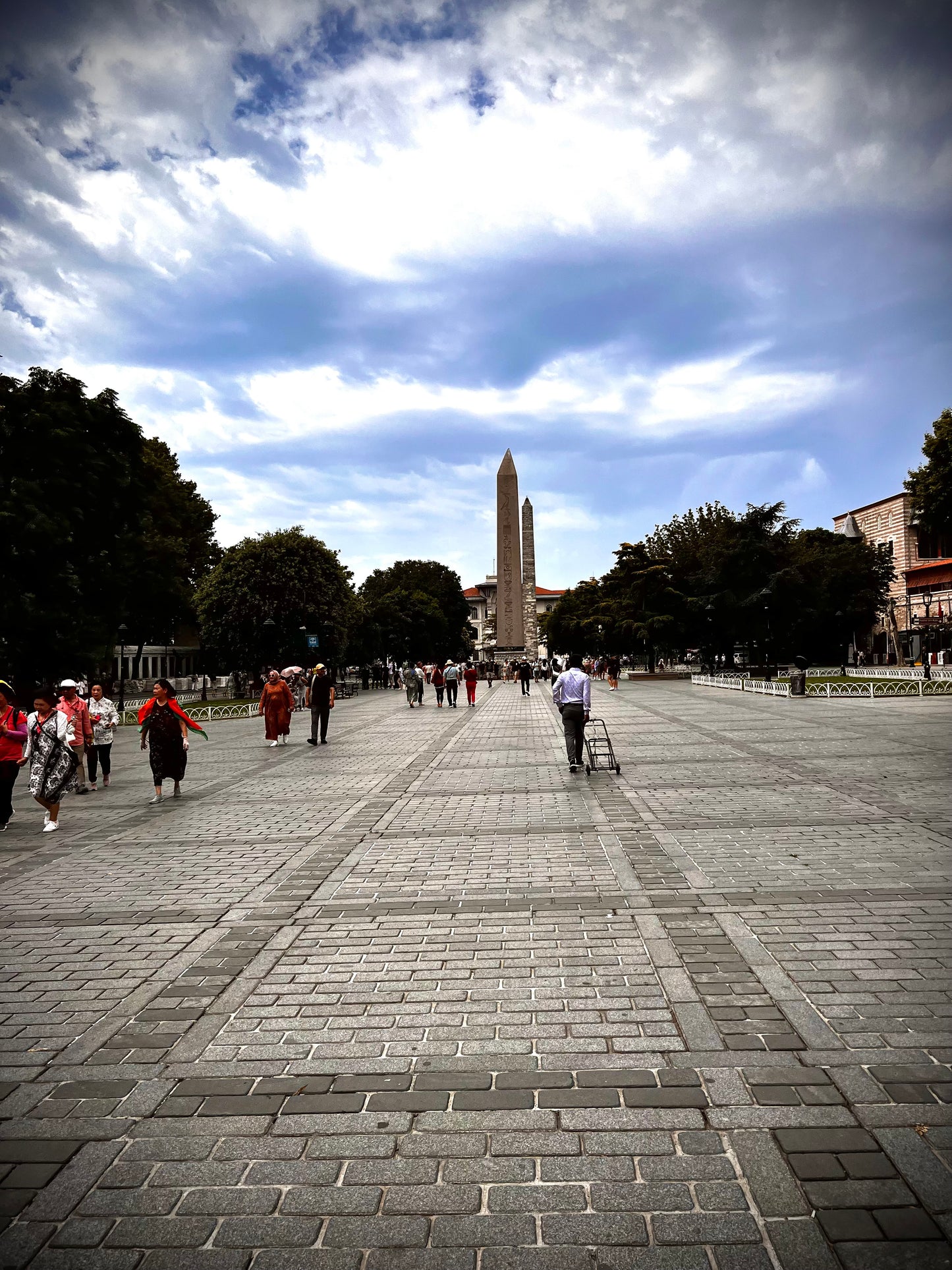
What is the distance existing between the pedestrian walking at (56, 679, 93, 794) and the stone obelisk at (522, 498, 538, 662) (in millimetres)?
58076

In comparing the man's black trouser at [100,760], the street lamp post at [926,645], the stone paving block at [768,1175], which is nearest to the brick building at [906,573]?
the street lamp post at [926,645]

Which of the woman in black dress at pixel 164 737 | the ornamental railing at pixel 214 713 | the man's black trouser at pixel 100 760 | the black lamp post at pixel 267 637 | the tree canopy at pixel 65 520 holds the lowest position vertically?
the ornamental railing at pixel 214 713

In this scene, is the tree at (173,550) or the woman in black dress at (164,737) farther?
the tree at (173,550)

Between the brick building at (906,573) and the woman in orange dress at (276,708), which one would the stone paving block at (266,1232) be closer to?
the woman in orange dress at (276,708)

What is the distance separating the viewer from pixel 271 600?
39562mm

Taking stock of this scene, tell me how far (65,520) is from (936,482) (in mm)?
27950

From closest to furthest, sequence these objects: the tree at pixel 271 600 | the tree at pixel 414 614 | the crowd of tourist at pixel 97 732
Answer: the crowd of tourist at pixel 97 732, the tree at pixel 271 600, the tree at pixel 414 614

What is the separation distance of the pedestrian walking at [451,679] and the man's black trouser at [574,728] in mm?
18346

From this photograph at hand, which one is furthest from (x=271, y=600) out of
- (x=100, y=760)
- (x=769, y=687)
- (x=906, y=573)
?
(x=906, y=573)

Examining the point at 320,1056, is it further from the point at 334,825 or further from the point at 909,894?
the point at 334,825

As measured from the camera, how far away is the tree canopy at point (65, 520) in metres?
21.9

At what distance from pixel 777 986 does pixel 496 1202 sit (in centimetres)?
206

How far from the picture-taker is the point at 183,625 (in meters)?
55.4

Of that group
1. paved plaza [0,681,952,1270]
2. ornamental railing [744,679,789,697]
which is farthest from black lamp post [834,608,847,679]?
paved plaza [0,681,952,1270]
